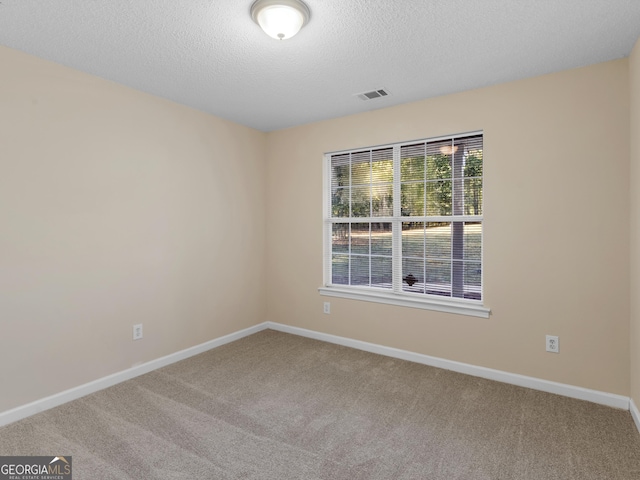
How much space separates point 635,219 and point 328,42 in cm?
233

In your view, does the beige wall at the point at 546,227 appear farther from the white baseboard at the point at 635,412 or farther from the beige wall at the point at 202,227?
the white baseboard at the point at 635,412

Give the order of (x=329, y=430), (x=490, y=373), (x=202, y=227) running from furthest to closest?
(x=202, y=227), (x=490, y=373), (x=329, y=430)

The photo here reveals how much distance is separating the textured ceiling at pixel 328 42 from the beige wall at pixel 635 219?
0.22 m

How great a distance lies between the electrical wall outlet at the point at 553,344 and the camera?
2.77 meters

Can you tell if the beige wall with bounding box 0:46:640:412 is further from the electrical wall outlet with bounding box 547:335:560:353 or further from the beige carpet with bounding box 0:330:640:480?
the beige carpet with bounding box 0:330:640:480

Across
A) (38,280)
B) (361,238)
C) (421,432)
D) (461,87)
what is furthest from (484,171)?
(38,280)

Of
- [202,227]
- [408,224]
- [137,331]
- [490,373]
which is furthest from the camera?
[202,227]

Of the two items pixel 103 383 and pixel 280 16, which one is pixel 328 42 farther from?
pixel 103 383

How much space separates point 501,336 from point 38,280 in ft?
11.8

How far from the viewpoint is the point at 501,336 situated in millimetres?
3002

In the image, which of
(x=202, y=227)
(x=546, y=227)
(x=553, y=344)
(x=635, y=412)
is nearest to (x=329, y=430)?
(x=553, y=344)

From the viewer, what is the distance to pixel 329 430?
7.52ft

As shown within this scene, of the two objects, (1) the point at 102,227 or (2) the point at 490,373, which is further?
(2) the point at 490,373

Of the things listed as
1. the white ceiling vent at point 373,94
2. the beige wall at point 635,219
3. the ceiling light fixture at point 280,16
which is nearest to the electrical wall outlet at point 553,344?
the beige wall at point 635,219
